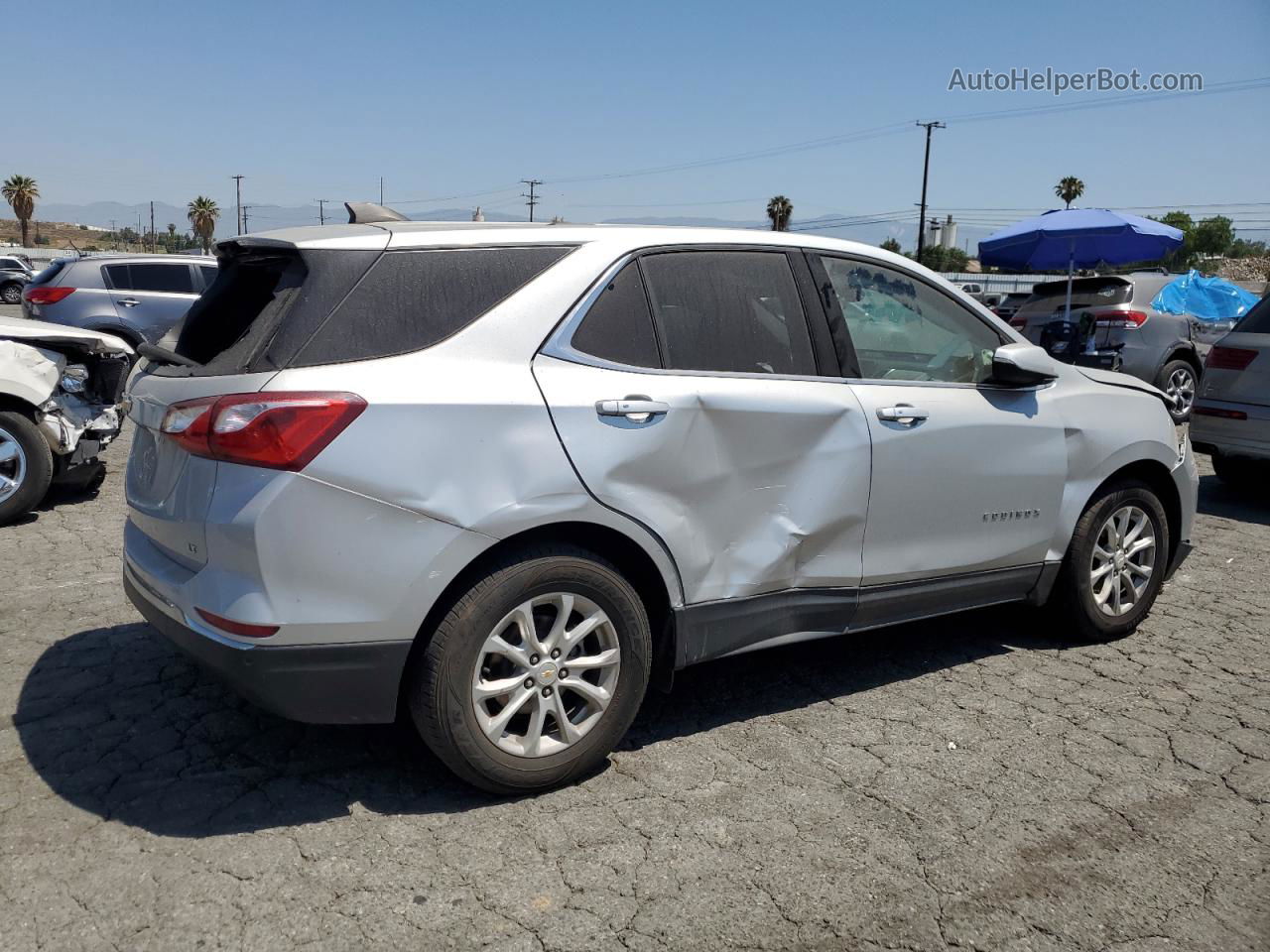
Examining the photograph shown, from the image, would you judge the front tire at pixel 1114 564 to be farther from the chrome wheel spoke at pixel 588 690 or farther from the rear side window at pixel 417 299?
the rear side window at pixel 417 299

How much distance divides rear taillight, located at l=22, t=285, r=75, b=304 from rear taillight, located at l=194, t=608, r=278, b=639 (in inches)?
466

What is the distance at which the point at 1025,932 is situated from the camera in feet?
9.01

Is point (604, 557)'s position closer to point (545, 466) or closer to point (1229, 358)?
point (545, 466)

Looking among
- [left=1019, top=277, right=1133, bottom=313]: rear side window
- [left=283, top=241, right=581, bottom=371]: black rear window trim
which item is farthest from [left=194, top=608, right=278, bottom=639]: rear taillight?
[left=1019, top=277, right=1133, bottom=313]: rear side window

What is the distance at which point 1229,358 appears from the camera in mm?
8125

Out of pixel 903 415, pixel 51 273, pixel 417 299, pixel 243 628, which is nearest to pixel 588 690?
pixel 243 628

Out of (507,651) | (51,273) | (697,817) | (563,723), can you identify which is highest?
(51,273)

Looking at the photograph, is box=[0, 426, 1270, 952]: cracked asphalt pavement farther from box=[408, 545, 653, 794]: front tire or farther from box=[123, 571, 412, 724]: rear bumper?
box=[123, 571, 412, 724]: rear bumper

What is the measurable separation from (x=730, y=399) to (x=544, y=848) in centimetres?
153

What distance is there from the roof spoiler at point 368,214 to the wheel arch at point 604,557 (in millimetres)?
1357

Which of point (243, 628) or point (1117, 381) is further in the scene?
point (1117, 381)

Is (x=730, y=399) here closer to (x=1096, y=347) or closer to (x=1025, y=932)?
(x=1025, y=932)

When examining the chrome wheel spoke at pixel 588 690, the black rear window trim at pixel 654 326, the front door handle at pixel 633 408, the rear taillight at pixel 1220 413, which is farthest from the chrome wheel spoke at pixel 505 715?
the rear taillight at pixel 1220 413

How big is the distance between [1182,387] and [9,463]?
1225cm
